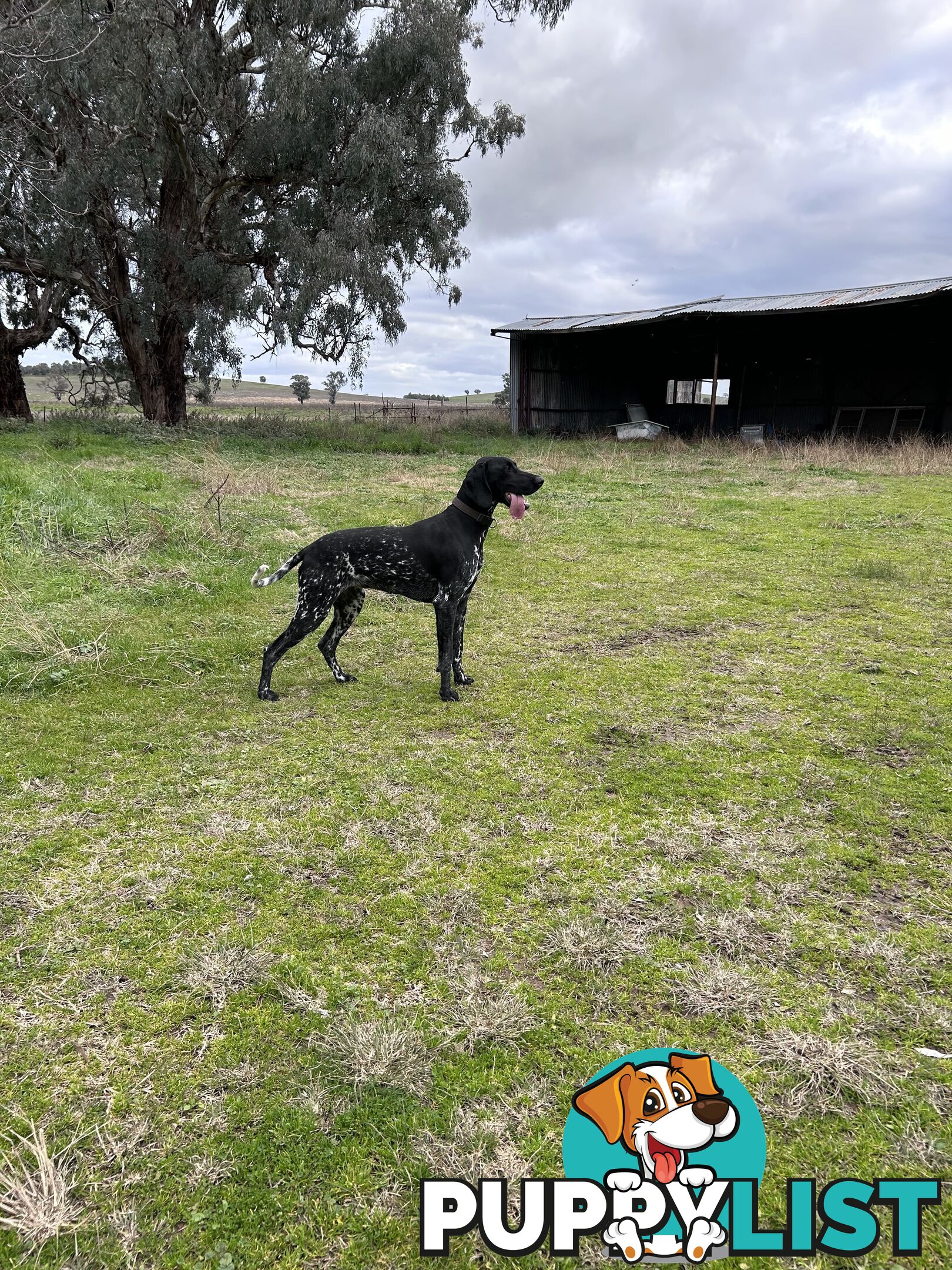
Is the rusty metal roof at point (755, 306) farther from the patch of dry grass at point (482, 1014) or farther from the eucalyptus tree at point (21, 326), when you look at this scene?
the patch of dry grass at point (482, 1014)

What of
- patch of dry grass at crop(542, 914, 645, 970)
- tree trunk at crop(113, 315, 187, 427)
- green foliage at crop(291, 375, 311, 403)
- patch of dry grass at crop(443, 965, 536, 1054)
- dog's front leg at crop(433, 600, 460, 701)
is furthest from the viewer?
green foliage at crop(291, 375, 311, 403)

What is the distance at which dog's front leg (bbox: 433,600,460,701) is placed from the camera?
15.8 feet

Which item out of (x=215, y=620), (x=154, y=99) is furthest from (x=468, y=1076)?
(x=154, y=99)

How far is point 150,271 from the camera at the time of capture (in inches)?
745

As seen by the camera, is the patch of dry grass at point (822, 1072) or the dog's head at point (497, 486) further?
the dog's head at point (497, 486)

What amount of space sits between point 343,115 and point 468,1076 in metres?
21.0

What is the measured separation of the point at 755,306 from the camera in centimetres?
2205

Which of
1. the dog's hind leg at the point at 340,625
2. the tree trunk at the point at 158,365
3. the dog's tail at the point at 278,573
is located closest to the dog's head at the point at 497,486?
the dog's hind leg at the point at 340,625

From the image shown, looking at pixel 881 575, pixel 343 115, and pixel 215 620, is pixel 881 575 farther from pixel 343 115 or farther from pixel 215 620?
pixel 343 115

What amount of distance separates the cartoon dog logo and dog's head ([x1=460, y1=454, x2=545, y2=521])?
3441 mm

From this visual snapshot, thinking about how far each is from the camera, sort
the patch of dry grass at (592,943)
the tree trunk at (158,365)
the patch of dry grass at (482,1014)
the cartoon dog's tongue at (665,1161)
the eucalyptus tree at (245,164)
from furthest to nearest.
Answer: the tree trunk at (158,365)
the eucalyptus tree at (245,164)
the patch of dry grass at (592,943)
the patch of dry grass at (482,1014)
the cartoon dog's tongue at (665,1161)

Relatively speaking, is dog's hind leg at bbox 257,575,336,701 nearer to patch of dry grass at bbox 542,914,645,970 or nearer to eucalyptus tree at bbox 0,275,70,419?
patch of dry grass at bbox 542,914,645,970

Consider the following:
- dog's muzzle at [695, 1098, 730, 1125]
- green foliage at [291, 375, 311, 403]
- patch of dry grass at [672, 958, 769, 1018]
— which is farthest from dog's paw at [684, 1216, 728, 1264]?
green foliage at [291, 375, 311, 403]

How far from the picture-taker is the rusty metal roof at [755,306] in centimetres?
1897
